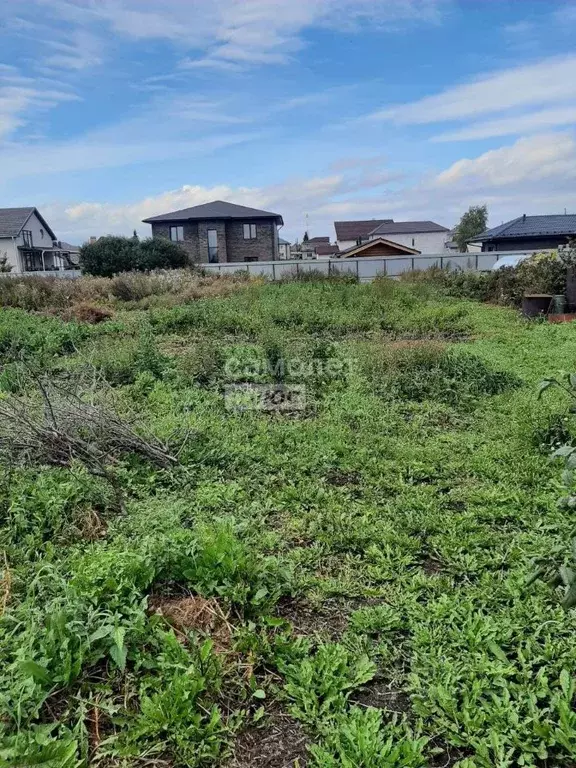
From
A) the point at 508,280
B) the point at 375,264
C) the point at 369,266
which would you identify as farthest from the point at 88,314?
the point at 375,264

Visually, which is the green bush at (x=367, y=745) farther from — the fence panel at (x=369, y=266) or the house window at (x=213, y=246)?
the house window at (x=213, y=246)

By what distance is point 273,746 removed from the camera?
5.47ft

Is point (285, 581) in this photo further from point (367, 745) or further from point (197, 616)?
point (367, 745)

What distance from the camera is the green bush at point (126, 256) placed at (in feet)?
75.5

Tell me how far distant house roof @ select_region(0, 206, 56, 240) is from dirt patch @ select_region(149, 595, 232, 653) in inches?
1481

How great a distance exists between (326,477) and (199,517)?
0.99 m

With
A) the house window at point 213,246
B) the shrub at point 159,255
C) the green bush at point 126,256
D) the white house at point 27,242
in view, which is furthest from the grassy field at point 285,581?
the white house at point 27,242

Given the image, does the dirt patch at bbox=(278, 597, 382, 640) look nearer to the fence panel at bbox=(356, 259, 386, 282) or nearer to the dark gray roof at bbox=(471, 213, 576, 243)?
the fence panel at bbox=(356, 259, 386, 282)

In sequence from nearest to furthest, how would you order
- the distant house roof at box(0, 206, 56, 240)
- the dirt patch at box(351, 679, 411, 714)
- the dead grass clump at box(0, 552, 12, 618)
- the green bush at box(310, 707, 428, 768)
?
the green bush at box(310, 707, 428, 768)
the dirt patch at box(351, 679, 411, 714)
the dead grass clump at box(0, 552, 12, 618)
the distant house roof at box(0, 206, 56, 240)

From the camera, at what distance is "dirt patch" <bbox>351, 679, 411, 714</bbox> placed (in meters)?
1.79

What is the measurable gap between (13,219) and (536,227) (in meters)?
31.7

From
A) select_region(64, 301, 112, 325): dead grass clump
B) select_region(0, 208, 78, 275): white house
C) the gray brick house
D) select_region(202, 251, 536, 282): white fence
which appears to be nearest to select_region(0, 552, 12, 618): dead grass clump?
select_region(64, 301, 112, 325): dead grass clump

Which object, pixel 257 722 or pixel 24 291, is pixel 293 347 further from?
pixel 24 291

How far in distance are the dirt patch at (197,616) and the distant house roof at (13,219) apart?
37623 mm
